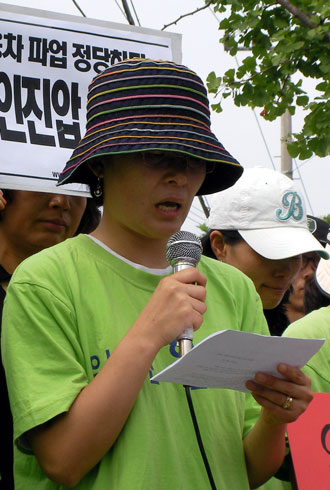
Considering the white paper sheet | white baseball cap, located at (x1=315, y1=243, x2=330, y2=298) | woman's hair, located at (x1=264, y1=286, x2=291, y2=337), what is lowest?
the white paper sheet

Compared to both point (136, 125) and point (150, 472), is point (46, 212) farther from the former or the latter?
point (150, 472)

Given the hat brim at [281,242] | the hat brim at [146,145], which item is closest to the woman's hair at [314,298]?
the hat brim at [281,242]

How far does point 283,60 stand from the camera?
5.20m

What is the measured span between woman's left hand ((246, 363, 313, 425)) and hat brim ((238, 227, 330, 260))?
1.40m

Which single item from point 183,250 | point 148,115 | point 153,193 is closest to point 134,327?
point 183,250

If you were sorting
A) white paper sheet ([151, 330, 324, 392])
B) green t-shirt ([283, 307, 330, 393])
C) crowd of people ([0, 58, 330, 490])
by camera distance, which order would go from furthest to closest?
1. green t-shirt ([283, 307, 330, 393])
2. crowd of people ([0, 58, 330, 490])
3. white paper sheet ([151, 330, 324, 392])

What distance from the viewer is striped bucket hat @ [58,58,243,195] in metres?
2.43

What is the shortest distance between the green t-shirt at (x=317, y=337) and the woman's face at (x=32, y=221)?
3.62 feet

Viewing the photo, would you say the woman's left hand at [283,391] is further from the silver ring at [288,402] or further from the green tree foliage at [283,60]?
the green tree foliage at [283,60]

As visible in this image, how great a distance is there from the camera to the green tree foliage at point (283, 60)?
5.05 meters

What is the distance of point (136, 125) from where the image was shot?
2.47 metres

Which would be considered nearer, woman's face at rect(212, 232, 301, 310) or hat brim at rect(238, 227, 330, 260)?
hat brim at rect(238, 227, 330, 260)

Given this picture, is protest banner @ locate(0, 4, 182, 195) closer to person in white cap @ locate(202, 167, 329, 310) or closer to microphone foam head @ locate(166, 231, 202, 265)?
person in white cap @ locate(202, 167, 329, 310)

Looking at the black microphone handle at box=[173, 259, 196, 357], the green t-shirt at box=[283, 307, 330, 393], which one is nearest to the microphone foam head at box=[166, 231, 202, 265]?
the black microphone handle at box=[173, 259, 196, 357]
